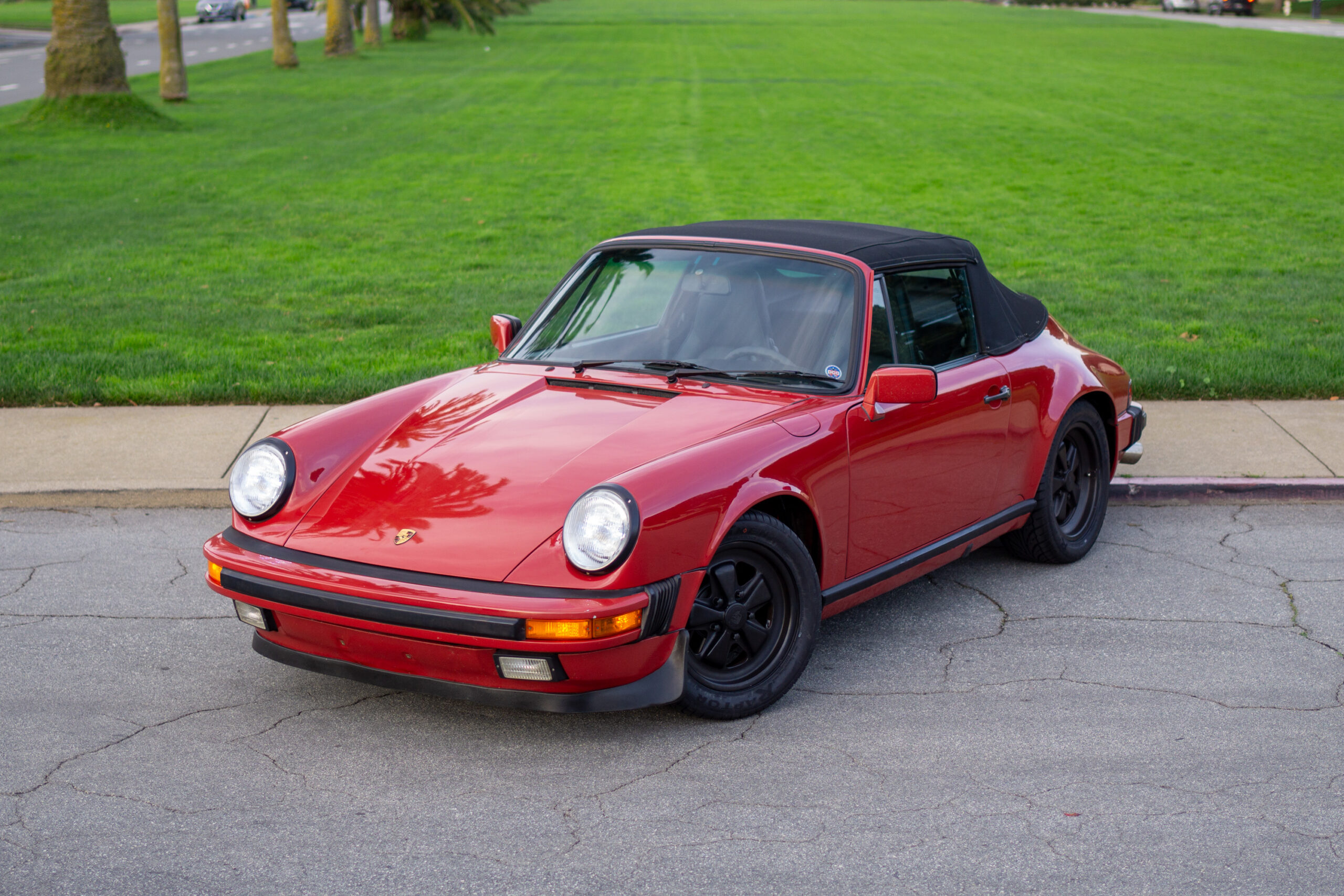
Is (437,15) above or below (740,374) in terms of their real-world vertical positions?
below

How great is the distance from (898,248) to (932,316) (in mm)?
304

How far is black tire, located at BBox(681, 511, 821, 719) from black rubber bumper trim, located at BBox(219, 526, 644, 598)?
44 centimetres

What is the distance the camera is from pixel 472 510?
4145mm

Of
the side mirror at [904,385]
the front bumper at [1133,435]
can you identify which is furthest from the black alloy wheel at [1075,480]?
the side mirror at [904,385]

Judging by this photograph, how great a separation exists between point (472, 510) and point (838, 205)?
489 inches

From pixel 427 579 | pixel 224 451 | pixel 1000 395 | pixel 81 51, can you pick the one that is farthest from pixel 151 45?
pixel 427 579

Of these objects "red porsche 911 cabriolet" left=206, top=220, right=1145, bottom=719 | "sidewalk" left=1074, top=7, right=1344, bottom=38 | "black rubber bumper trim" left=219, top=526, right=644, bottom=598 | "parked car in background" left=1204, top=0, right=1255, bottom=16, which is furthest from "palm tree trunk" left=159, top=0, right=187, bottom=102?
"parked car in background" left=1204, top=0, right=1255, bottom=16

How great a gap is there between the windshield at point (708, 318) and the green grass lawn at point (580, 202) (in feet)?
11.5

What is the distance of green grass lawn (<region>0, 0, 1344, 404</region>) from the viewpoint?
30.9 ft

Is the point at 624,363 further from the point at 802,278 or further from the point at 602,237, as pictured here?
the point at 602,237

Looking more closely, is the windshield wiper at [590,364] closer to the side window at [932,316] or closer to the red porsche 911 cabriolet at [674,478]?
the red porsche 911 cabriolet at [674,478]

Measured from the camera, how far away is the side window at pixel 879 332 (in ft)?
16.1

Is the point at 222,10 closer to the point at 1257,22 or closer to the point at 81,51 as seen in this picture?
the point at 81,51

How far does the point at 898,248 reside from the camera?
5277mm
